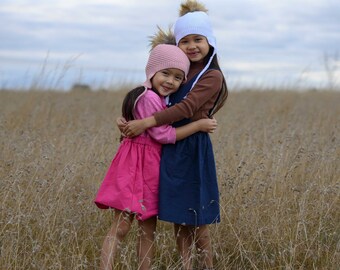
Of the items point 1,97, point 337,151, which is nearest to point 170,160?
point 337,151

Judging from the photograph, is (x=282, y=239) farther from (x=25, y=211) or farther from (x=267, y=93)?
(x=267, y=93)

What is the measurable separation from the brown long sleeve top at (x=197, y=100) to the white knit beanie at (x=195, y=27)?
6cm

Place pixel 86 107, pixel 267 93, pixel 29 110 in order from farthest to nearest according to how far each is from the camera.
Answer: pixel 267 93
pixel 86 107
pixel 29 110

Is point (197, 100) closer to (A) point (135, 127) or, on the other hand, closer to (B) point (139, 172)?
(A) point (135, 127)

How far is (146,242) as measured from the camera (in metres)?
3.73

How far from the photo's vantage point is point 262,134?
23.0ft

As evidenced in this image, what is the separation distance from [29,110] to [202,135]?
536 centimetres

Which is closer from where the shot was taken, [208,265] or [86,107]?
[208,265]

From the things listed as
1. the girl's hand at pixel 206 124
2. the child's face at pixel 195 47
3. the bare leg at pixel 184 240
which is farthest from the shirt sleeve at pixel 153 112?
the bare leg at pixel 184 240

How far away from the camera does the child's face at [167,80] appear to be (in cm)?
355

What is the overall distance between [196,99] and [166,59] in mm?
273

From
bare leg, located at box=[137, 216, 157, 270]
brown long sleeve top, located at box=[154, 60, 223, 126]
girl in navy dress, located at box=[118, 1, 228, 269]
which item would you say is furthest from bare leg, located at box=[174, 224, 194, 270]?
brown long sleeve top, located at box=[154, 60, 223, 126]

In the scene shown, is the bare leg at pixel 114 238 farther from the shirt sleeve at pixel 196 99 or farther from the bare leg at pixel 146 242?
the shirt sleeve at pixel 196 99

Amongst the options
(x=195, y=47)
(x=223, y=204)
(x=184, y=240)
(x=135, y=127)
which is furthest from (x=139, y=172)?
(x=223, y=204)
